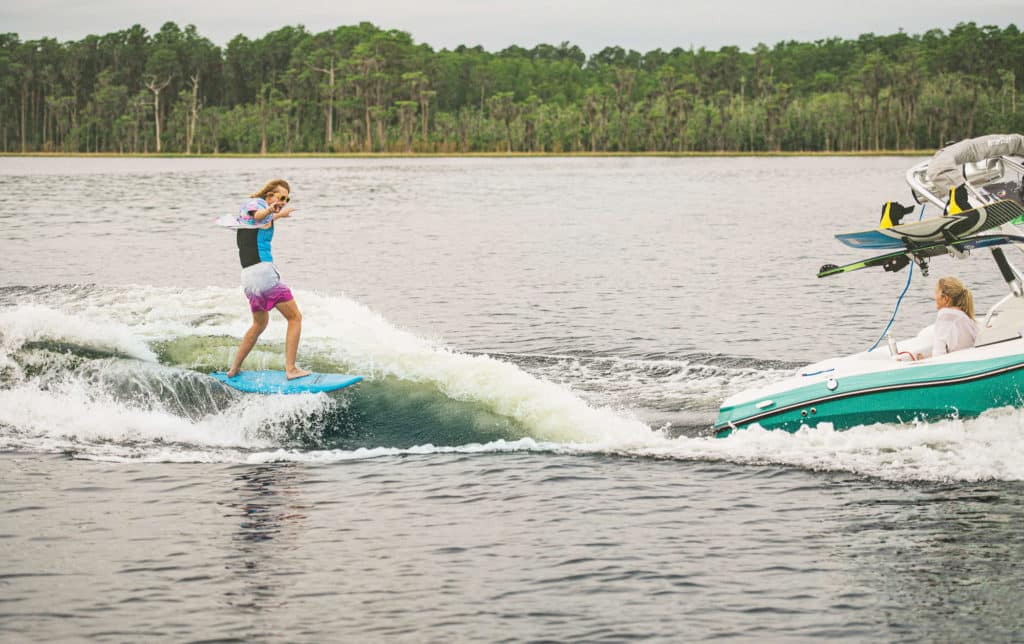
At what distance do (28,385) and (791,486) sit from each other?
10015 millimetres

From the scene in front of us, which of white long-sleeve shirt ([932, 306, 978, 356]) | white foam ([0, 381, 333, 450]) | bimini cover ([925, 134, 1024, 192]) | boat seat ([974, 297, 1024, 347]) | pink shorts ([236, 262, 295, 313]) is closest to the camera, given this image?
boat seat ([974, 297, 1024, 347])

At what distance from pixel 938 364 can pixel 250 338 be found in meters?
8.13

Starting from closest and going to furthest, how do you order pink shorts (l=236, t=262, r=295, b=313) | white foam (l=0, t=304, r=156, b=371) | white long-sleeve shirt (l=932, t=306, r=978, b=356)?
1. white long-sleeve shirt (l=932, t=306, r=978, b=356)
2. pink shorts (l=236, t=262, r=295, b=313)
3. white foam (l=0, t=304, r=156, b=371)

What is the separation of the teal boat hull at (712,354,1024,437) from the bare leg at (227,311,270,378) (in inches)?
227

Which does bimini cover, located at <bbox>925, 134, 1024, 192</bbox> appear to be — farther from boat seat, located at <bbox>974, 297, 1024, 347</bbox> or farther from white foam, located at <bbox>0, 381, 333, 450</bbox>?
white foam, located at <bbox>0, 381, 333, 450</bbox>

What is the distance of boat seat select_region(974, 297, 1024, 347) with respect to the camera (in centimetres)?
1358

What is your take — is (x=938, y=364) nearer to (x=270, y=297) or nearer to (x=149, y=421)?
(x=270, y=297)

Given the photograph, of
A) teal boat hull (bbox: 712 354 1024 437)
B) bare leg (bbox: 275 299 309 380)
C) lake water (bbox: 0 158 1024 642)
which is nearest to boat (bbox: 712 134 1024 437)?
teal boat hull (bbox: 712 354 1024 437)

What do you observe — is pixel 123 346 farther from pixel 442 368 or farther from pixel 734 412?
pixel 734 412

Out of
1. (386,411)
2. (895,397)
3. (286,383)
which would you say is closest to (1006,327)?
(895,397)

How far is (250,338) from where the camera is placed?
15914mm

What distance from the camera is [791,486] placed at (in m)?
13.2

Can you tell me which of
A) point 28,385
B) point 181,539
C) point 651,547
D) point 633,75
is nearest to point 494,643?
point 651,547

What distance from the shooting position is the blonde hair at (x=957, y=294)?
1384cm
